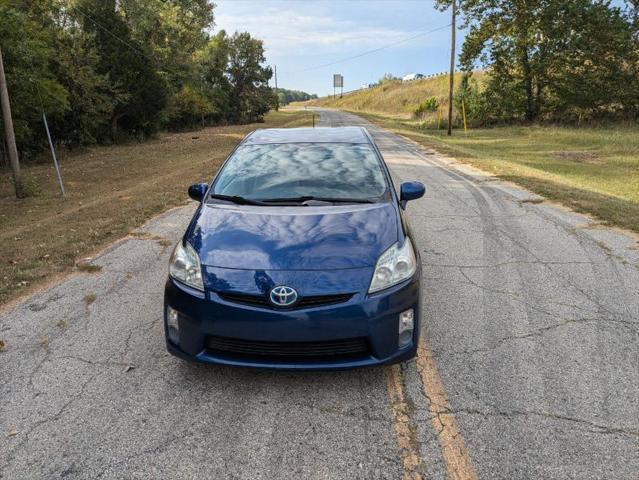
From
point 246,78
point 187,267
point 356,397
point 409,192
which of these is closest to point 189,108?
point 246,78

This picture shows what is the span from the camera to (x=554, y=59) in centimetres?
3144

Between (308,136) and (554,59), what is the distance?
32.7 m

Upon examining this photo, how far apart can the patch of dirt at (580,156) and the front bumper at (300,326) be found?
17.0 metres

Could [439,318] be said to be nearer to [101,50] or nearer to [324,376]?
[324,376]

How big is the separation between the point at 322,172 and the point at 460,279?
1.93 m

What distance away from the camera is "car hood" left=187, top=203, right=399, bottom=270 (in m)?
3.04

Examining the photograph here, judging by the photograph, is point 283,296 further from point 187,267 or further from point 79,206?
point 79,206

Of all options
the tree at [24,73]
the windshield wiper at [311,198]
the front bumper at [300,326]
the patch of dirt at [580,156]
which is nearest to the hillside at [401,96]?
the patch of dirt at [580,156]

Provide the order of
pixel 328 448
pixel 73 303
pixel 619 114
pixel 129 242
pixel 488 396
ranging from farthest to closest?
1. pixel 619 114
2. pixel 129 242
3. pixel 73 303
4. pixel 488 396
5. pixel 328 448

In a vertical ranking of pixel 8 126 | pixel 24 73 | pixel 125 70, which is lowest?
pixel 8 126

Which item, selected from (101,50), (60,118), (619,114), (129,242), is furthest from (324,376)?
(619,114)

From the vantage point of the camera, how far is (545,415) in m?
2.78

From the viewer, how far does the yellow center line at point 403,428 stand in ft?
7.91

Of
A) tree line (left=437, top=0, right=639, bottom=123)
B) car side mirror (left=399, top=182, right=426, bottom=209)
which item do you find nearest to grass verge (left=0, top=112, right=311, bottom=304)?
car side mirror (left=399, top=182, right=426, bottom=209)
